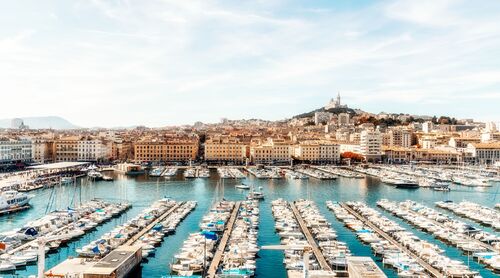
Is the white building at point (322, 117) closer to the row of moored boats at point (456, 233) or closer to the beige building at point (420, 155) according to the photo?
the beige building at point (420, 155)

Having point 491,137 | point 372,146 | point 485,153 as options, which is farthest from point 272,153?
point 491,137

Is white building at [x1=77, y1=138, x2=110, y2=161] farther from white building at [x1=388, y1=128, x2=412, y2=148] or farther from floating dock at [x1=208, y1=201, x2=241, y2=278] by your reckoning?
white building at [x1=388, y1=128, x2=412, y2=148]

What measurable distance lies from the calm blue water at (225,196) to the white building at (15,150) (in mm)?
12340

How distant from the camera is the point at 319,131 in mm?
92250

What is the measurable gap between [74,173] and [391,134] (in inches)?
1639

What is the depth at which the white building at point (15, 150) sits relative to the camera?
145 ft

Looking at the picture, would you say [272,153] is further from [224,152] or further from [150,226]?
[150,226]

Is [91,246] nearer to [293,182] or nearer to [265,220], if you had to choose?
[265,220]

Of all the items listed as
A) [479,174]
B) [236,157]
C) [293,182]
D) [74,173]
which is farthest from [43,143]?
[479,174]

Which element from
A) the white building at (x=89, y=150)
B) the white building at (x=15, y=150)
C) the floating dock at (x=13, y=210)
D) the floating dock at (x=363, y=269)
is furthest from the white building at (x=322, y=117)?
the floating dock at (x=363, y=269)

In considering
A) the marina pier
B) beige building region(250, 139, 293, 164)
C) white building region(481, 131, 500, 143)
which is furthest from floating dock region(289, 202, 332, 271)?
white building region(481, 131, 500, 143)

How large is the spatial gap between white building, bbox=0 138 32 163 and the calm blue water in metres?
12.3

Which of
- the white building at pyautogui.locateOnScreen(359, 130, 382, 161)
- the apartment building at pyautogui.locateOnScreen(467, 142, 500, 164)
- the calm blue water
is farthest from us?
the apartment building at pyautogui.locateOnScreen(467, 142, 500, 164)

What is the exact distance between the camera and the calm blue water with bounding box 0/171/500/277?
15.9 meters
